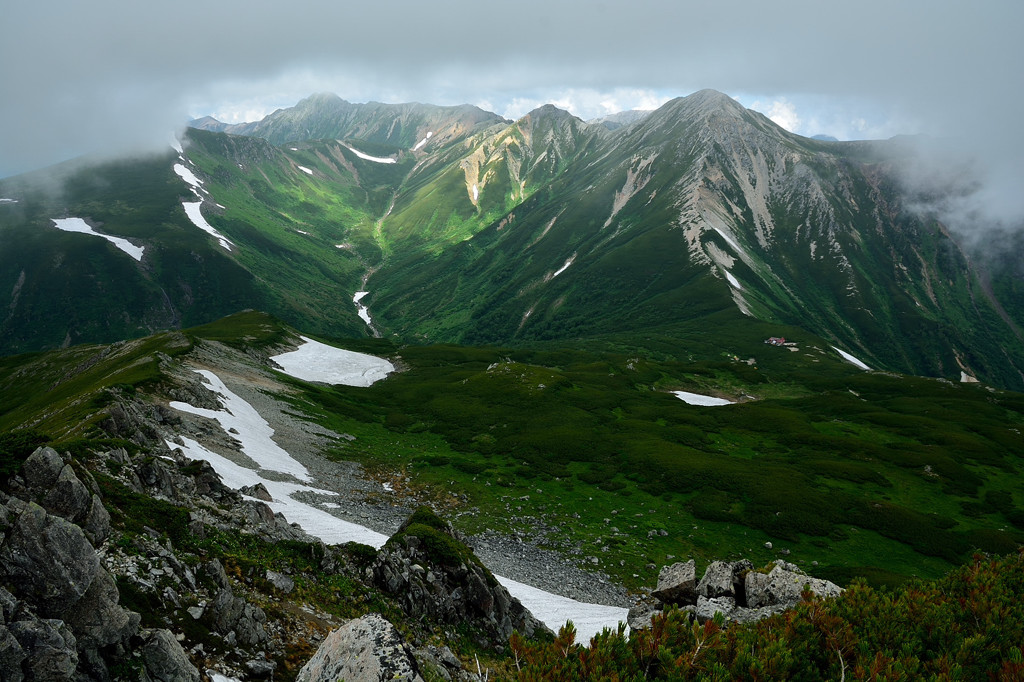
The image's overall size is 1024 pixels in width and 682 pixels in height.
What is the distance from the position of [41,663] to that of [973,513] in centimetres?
7830

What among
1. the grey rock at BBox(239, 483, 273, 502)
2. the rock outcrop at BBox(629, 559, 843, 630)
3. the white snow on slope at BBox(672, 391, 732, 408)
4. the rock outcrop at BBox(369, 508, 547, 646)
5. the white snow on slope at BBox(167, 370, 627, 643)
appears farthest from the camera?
the white snow on slope at BBox(672, 391, 732, 408)

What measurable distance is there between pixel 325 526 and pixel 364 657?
1127 inches

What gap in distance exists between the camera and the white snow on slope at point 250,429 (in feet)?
164

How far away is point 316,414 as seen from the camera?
7362 cm

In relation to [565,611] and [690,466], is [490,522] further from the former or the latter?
[690,466]

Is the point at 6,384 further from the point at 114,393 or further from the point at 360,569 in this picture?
the point at 360,569

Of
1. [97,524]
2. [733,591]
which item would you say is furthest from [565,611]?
[97,524]

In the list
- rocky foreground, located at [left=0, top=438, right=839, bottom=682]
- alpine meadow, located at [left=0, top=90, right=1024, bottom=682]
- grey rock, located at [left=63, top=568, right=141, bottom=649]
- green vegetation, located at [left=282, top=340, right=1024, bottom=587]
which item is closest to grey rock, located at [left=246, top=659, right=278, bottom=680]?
rocky foreground, located at [left=0, top=438, right=839, bottom=682]

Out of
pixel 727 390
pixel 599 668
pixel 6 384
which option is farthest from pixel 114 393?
pixel 727 390

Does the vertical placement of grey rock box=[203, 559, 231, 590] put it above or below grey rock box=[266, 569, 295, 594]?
above

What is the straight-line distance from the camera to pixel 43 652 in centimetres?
936

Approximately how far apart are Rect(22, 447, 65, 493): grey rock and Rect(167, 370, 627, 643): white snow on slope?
66.6 ft

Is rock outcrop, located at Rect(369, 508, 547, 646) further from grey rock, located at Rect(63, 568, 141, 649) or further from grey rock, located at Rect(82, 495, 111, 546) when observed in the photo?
grey rock, located at Rect(63, 568, 141, 649)

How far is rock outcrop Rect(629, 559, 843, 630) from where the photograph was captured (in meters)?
17.5
